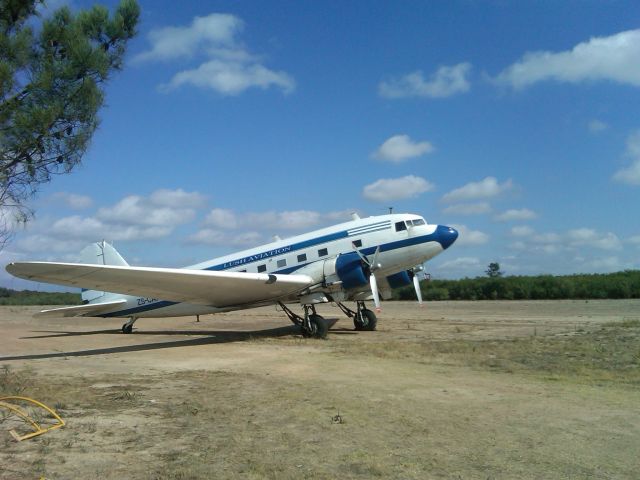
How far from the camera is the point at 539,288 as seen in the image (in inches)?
2050

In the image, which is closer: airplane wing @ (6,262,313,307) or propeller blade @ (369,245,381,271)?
airplane wing @ (6,262,313,307)

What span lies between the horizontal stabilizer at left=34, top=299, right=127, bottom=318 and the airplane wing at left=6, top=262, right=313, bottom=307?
5.85m

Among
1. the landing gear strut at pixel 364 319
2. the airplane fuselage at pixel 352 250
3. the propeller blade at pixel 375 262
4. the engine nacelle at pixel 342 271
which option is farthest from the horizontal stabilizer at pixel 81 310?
the propeller blade at pixel 375 262

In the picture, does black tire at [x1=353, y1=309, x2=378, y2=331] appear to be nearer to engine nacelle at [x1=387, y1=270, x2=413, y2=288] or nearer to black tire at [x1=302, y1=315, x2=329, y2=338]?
engine nacelle at [x1=387, y1=270, x2=413, y2=288]

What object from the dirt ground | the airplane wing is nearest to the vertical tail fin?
the airplane wing

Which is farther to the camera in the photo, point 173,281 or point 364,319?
point 364,319

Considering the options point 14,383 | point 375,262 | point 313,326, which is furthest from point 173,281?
point 375,262

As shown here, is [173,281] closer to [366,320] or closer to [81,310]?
[366,320]

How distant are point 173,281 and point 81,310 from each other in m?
8.58

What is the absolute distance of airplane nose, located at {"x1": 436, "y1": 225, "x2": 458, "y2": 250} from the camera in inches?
704

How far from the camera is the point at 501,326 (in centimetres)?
2088

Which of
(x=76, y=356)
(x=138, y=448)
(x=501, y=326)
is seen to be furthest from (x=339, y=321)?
(x=138, y=448)

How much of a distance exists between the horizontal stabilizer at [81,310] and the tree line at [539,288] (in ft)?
112

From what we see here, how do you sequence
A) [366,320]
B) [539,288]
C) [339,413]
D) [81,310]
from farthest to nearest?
[539,288] < [81,310] < [366,320] < [339,413]
